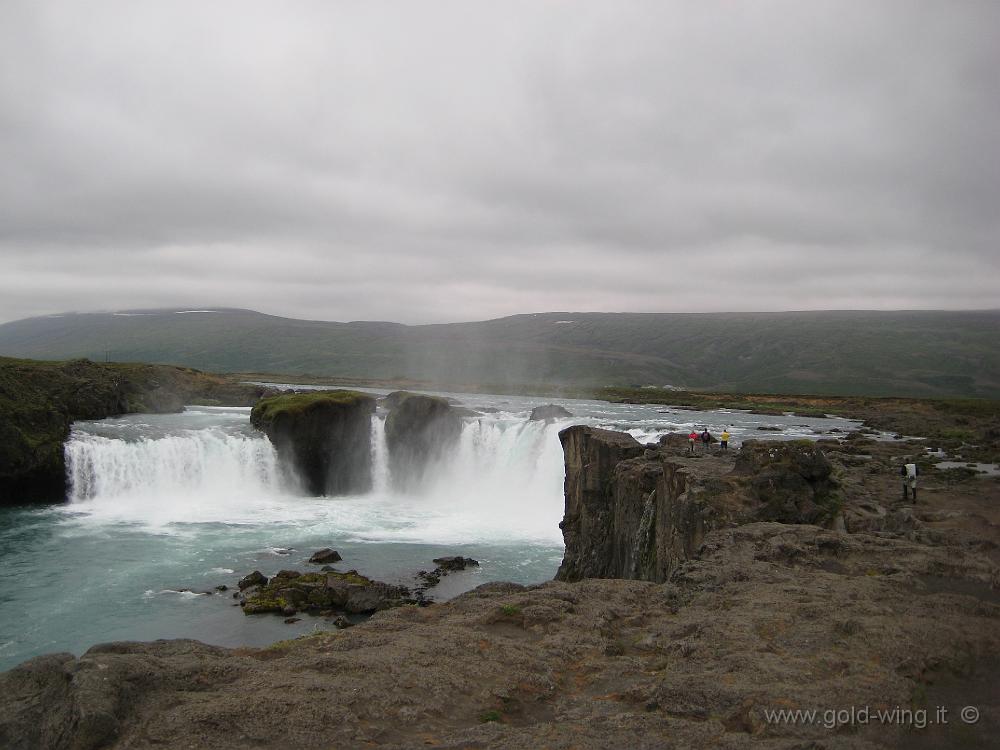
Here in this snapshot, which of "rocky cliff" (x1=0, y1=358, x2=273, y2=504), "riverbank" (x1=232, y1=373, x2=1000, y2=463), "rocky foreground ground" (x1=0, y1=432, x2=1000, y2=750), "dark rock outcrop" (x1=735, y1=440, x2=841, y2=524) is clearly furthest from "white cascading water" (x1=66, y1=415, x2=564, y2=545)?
"riverbank" (x1=232, y1=373, x2=1000, y2=463)

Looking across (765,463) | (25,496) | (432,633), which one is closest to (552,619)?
(432,633)

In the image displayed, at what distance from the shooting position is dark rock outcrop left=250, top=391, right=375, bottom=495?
44.3m

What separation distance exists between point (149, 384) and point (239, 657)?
245ft

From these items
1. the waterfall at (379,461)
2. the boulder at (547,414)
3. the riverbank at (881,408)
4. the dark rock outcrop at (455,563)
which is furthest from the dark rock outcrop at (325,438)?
the riverbank at (881,408)

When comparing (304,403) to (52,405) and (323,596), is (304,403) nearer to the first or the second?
(52,405)

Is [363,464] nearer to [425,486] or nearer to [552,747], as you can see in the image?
[425,486]

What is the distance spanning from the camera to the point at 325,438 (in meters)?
45.0

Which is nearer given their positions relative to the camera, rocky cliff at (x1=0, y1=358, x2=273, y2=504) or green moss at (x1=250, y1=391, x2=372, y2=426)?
rocky cliff at (x1=0, y1=358, x2=273, y2=504)

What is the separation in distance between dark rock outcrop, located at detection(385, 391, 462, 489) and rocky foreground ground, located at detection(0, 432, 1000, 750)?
3609 centimetres

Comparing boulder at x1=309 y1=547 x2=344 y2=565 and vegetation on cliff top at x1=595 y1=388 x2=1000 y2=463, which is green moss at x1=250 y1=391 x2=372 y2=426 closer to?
boulder at x1=309 y1=547 x2=344 y2=565

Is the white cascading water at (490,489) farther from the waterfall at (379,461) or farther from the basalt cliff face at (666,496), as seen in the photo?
the basalt cliff face at (666,496)

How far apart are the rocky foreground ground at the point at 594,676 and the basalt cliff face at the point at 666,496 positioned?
5.38 m

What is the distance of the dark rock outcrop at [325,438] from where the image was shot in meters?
44.3

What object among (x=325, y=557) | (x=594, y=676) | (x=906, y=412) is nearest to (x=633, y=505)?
(x=325, y=557)
